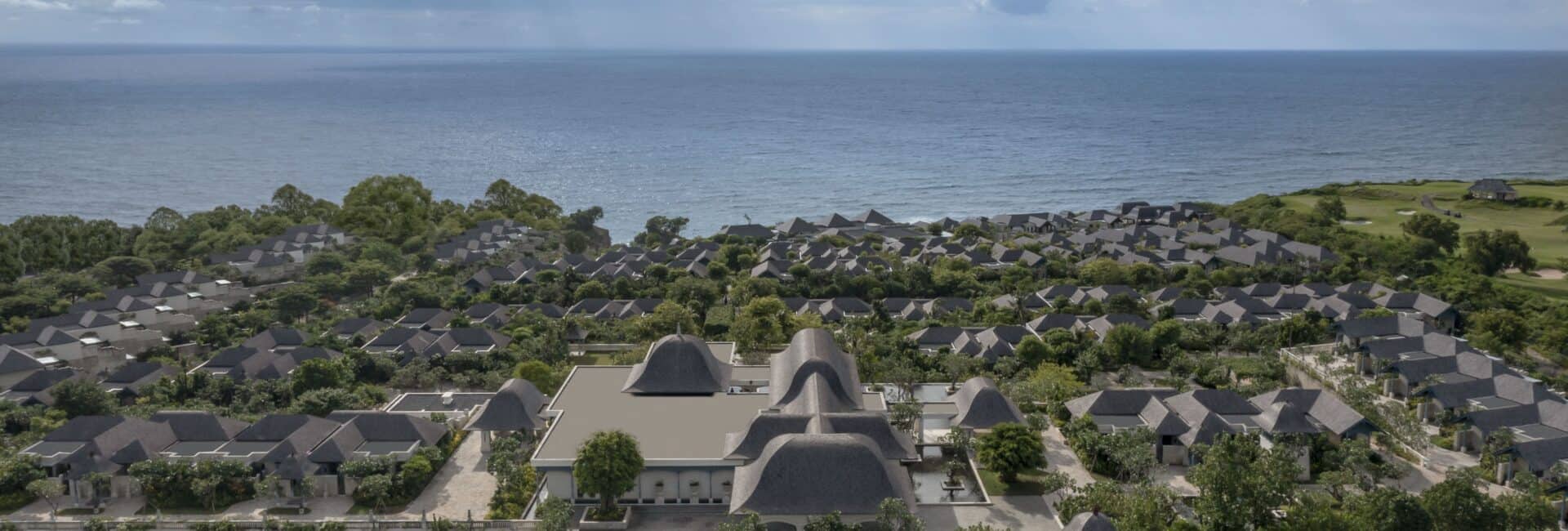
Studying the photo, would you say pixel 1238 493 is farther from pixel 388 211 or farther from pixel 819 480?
pixel 388 211

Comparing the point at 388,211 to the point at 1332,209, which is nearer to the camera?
the point at 388,211

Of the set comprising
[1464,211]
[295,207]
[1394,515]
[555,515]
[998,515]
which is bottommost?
[998,515]

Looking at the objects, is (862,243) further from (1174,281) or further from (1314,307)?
(1314,307)

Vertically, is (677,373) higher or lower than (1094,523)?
higher

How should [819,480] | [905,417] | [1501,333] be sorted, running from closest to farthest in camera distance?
1. [819,480]
2. [905,417]
3. [1501,333]

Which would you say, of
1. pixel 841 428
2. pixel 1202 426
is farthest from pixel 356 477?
pixel 1202 426

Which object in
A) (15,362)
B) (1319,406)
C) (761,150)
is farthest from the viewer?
(761,150)

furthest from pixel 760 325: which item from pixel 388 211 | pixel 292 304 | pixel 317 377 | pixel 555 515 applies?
pixel 388 211
